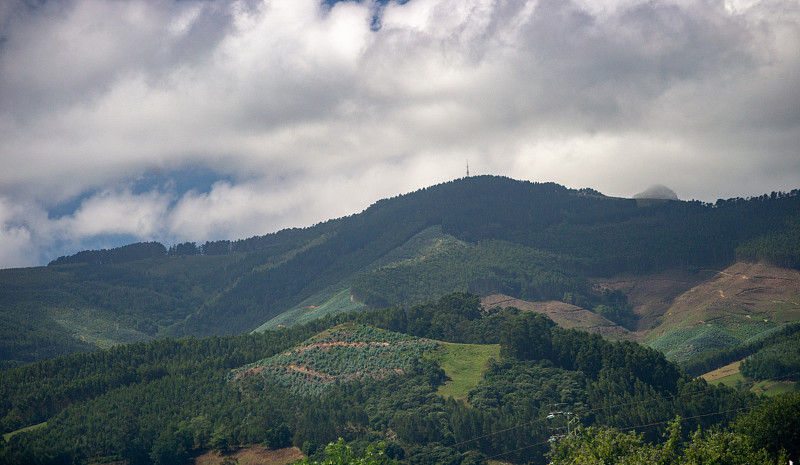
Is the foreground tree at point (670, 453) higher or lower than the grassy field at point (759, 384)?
higher

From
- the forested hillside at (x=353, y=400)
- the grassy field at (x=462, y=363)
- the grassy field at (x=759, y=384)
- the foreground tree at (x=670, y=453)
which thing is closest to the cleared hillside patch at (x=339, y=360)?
the forested hillside at (x=353, y=400)

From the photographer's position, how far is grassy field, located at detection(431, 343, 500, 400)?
6393 inches

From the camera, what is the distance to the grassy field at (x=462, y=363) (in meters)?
162

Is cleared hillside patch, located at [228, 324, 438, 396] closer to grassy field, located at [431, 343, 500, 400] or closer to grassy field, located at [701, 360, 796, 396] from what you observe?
grassy field, located at [431, 343, 500, 400]

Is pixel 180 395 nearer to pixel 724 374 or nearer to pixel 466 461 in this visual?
pixel 466 461

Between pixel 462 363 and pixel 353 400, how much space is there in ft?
89.0

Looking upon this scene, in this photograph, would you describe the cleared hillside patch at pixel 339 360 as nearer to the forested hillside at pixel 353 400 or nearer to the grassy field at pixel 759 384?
the forested hillside at pixel 353 400

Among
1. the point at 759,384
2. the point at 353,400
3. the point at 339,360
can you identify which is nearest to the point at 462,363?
the point at 339,360

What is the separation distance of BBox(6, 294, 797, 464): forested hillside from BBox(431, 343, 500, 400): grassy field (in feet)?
8.59

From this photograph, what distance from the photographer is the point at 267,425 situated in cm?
14662

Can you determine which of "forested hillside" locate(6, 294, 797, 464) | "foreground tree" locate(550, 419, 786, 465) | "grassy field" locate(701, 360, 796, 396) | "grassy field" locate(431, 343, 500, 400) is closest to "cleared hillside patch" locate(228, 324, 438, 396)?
"forested hillside" locate(6, 294, 797, 464)

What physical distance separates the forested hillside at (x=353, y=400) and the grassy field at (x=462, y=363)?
8.59ft

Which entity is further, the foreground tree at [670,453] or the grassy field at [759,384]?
the grassy field at [759,384]

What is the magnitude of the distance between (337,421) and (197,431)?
24.5 m
